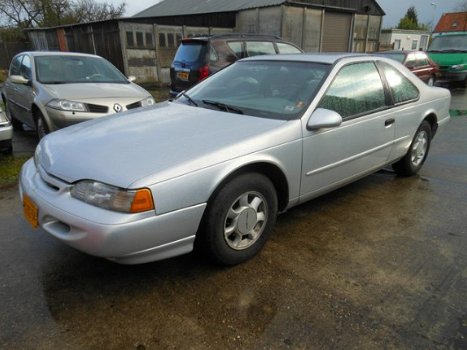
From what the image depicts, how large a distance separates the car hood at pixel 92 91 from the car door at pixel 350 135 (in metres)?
3.54

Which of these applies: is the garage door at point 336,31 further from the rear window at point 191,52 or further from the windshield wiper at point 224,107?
the windshield wiper at point 224,107

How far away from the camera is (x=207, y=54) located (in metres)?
7.89

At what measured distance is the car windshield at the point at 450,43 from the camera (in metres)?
15.4

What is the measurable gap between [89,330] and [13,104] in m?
6.10

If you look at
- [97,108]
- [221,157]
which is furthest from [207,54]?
[221,157]

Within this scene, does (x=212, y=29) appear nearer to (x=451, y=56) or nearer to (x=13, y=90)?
(x=451, y=56)

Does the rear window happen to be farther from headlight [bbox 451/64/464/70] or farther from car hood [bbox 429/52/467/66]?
car hood [bbox 429/52/467/66]

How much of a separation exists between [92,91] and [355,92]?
393 cm

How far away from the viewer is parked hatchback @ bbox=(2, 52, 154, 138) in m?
5.38

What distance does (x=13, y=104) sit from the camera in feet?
22.6

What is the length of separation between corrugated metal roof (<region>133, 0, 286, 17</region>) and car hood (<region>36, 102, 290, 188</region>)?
17111 mm

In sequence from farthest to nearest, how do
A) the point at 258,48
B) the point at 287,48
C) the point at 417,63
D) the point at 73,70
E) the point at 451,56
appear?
the point at 451,56 < the point at 417,63 < the point at 287,48 < the point at 258,48 < the point at 73,70

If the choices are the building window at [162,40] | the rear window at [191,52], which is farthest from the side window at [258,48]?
the building window at [162,40]

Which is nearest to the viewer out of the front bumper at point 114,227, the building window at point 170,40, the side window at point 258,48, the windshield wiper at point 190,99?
the front bumper at point 114,227
